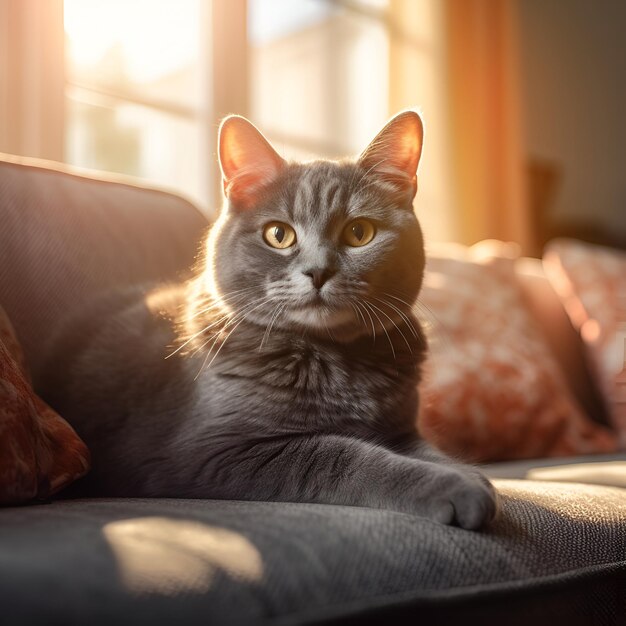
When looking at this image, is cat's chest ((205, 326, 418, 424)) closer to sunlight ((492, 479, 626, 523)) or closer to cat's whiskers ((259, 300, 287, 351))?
cat's whiskers ((259, 300, 287, 351))

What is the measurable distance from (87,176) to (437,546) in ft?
3.78

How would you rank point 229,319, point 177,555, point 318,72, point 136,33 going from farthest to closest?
1. point 318,72
2. point 136,33
3. point 229,319
4. point 177,555

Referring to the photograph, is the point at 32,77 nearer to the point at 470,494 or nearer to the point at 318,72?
the point at 318,72

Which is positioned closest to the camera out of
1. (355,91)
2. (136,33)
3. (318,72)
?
(136,33)

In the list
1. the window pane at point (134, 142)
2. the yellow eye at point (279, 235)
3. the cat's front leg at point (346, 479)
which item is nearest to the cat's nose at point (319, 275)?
the yellow eye at point (279, 235)

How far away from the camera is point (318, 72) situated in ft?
10.2

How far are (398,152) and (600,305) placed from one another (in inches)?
48.4

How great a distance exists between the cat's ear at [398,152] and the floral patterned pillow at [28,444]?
0.62 m

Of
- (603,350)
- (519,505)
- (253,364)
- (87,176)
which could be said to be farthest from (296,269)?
(603,350)

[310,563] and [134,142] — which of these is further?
[134,142]

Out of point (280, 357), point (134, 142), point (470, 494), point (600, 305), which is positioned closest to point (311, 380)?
point (280, 357)

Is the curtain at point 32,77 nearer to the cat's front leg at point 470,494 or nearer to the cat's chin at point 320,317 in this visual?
the cat's chin at point 320,317

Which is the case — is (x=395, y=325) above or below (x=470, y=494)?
above

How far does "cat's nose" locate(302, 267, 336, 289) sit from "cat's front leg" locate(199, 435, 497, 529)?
0.71 feet
